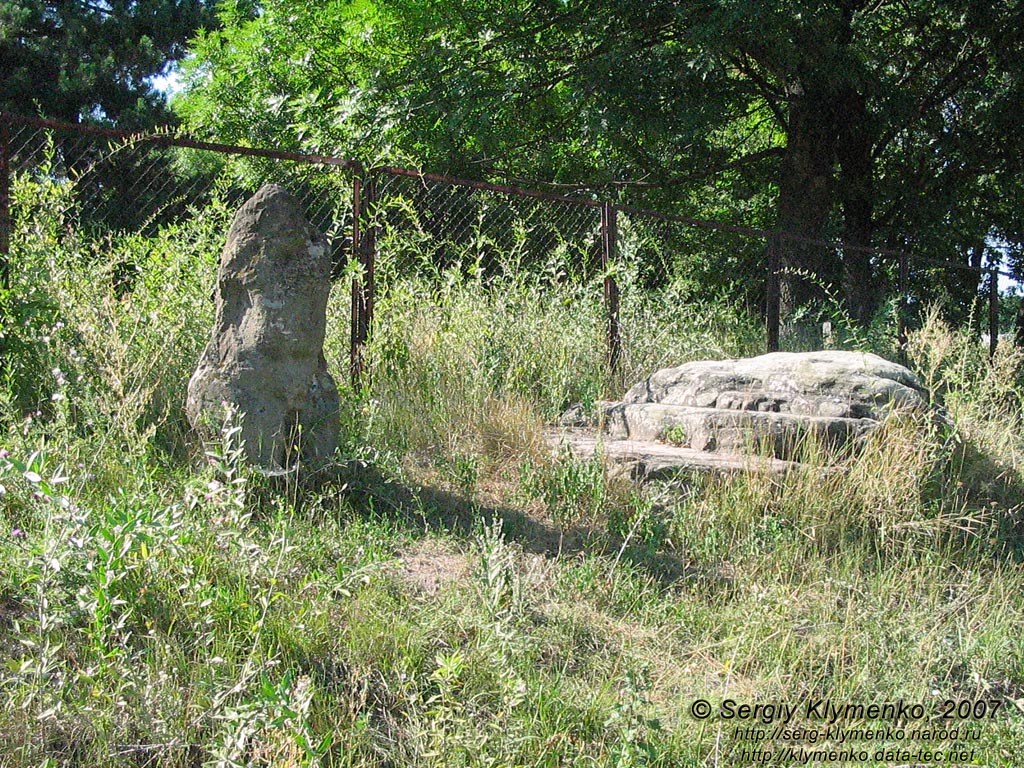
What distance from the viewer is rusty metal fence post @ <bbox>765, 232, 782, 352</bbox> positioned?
9836 mm

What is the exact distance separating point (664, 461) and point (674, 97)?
8.16 m

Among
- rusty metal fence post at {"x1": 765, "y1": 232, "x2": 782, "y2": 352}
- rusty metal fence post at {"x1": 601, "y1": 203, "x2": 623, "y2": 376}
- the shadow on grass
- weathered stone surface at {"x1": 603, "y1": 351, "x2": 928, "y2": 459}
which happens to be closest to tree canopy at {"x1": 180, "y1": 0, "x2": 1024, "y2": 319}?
rusty metal fence post at {"x1": 765, "y1": 232, "x2": 782, "y2": 352}

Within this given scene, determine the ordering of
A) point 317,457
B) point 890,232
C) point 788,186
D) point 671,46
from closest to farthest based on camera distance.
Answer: point 317,457 < point 671,46 < point 788,186 < point 890,232

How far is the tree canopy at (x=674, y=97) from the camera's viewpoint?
11469mm

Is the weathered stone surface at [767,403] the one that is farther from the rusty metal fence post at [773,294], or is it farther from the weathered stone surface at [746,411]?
the rusty metal fence post at [773,294]

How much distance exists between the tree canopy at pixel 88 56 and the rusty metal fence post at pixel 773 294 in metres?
14.7

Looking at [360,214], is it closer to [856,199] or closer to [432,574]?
[432,574]

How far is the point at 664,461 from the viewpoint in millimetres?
5270

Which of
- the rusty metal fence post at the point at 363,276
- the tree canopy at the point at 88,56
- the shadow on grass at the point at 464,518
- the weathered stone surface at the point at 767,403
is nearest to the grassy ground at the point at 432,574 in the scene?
the shadow on grass at the point at 464,518

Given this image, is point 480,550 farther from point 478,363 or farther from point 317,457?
point 478,363

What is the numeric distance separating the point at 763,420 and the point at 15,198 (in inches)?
181

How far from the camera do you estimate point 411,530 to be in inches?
171

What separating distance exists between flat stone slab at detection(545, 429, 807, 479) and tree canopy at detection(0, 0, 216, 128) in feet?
56.4

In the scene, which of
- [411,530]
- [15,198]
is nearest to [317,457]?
[411,530]
